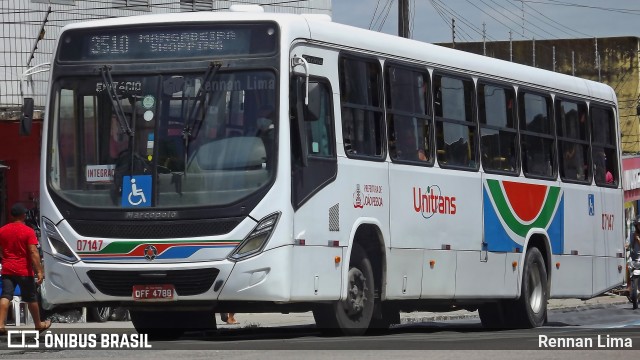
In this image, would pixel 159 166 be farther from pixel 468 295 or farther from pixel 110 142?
pixel 468 295

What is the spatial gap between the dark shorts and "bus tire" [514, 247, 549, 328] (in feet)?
21.6

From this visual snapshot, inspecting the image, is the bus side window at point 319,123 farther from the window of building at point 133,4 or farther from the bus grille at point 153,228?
→ the window of building at point 133,4

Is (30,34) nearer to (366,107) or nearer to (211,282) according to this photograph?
(366,107)

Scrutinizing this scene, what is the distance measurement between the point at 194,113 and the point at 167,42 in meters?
0.89

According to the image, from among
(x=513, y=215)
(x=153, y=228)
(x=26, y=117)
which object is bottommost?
(x=153, y=228)

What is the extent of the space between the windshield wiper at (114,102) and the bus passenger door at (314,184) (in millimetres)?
1679

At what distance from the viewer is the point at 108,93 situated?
49.3 ft

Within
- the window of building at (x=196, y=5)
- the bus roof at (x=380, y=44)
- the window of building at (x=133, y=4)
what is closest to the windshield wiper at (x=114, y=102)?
the bus roof at (x=380, y=44)

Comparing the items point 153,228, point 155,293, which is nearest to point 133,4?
point 153,228

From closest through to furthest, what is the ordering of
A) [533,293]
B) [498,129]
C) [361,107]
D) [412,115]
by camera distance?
[361,107]
[412,115]
[498,129]
[533,293]

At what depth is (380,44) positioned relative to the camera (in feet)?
55.1

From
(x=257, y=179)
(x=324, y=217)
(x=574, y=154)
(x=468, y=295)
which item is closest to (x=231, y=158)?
(x=257, y=179)

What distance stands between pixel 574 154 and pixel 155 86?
898cm

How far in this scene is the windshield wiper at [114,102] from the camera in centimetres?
1488
